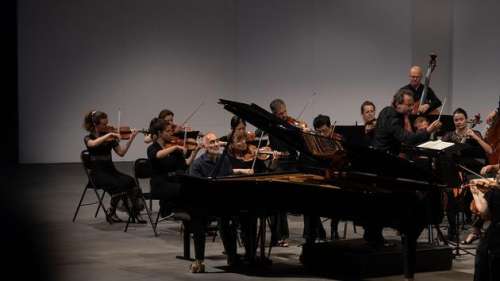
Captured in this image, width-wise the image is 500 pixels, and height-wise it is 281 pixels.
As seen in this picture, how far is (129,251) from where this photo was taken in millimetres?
6977

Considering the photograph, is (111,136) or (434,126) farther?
(111,136)

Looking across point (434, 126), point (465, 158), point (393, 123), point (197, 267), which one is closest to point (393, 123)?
point (393, 123)

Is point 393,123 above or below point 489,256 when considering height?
above

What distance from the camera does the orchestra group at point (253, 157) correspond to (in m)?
6.37

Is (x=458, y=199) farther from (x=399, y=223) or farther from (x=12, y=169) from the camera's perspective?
(x=12, y=169)

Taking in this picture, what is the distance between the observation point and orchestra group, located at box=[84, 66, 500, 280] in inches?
251

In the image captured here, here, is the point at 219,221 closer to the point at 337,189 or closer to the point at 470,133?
the point at 337,189

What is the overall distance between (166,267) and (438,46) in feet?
22.8

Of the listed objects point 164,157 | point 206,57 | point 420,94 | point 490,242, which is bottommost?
point 490,242

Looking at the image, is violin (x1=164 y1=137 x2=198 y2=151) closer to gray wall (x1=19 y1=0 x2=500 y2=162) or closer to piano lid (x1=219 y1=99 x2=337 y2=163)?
piano lid (x1=219 y1=99 x2=337 y2=163)

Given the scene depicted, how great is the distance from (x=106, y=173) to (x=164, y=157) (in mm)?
1101

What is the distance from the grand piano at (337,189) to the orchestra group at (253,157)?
17cm

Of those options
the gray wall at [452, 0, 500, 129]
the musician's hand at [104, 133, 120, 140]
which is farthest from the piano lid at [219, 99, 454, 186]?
the gray wall at [452, 0, 500, 129]

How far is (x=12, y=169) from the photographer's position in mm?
13094
